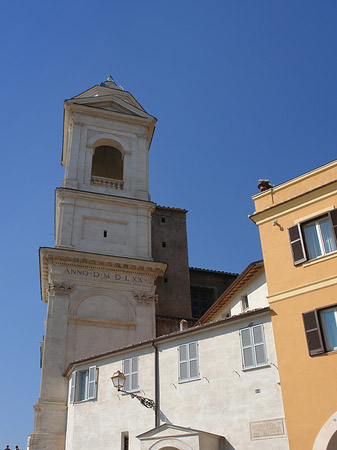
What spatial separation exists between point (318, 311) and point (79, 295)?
16.3 meters

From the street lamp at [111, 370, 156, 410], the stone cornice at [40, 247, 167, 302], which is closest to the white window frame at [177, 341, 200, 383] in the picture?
the street lamp at [111, 370, 156, 410]

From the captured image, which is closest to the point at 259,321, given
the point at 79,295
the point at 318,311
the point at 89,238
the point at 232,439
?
the point at 318,311

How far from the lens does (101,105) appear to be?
1487 inches

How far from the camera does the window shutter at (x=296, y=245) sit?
17.1 metres

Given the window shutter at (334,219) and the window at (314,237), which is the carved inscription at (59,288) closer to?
the window at (314,237)

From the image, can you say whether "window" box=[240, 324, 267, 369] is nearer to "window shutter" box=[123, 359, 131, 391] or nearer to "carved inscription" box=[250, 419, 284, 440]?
"carved inscription" box=[250, 419, 284, 440]

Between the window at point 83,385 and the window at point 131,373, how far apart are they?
1814 millimetres

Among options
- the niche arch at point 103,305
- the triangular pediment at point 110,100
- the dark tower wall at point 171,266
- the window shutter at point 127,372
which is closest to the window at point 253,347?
the window shutter at point 127,372

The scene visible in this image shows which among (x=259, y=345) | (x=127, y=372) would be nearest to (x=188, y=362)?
(x=259, y=345)

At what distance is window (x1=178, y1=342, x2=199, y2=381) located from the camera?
18.9 metres

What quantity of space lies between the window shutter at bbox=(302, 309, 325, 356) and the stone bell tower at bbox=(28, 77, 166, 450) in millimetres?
13667

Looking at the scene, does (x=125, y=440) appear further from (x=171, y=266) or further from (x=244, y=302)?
(x=171, y=266)

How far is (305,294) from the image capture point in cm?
1655

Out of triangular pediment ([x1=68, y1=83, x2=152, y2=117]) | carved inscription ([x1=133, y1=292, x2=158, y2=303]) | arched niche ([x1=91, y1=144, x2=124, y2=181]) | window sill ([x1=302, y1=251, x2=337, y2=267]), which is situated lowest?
window sill ([x1=302, y1=251, x2=337, y2=267])
